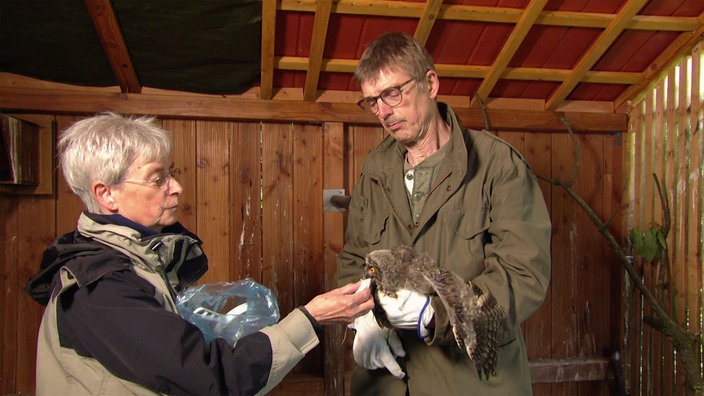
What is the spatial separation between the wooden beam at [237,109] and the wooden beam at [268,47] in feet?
0.34

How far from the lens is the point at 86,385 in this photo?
113 centimetres

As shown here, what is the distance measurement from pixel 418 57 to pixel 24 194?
257cm

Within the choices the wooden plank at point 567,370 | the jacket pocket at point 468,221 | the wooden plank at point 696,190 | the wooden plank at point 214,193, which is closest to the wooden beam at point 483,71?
the wooden plank at point 696,190

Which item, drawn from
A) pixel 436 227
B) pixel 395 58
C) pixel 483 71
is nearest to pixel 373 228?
pixel 436 227

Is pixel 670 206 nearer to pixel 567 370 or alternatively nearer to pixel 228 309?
pixel 567 370

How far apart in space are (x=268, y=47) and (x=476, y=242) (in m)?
1.73

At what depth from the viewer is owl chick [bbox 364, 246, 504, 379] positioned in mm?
1409

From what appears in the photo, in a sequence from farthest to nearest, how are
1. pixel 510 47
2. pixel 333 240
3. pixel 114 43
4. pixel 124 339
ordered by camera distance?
pixel 333 240
pixel 510 47
pixel 114 43
pixel 124 339

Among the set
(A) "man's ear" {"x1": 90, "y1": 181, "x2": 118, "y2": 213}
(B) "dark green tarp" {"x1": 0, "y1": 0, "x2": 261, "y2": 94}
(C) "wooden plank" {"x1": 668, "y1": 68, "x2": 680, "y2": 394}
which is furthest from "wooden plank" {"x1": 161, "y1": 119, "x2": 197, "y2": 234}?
(C) "wooden plank" {"x1": 668, "y1": 68, "x2": 680, "y2": 394}

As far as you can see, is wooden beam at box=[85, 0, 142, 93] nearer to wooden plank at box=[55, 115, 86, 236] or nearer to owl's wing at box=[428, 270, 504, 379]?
wooden plank at box=[55, 115, 86, 236]

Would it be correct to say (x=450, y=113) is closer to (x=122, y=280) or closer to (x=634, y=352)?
(x=122, y=280)

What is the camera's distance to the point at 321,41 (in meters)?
2.75

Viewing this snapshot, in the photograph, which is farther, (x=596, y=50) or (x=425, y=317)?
(x=596, y=50)

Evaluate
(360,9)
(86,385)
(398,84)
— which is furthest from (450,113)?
(86,385)
